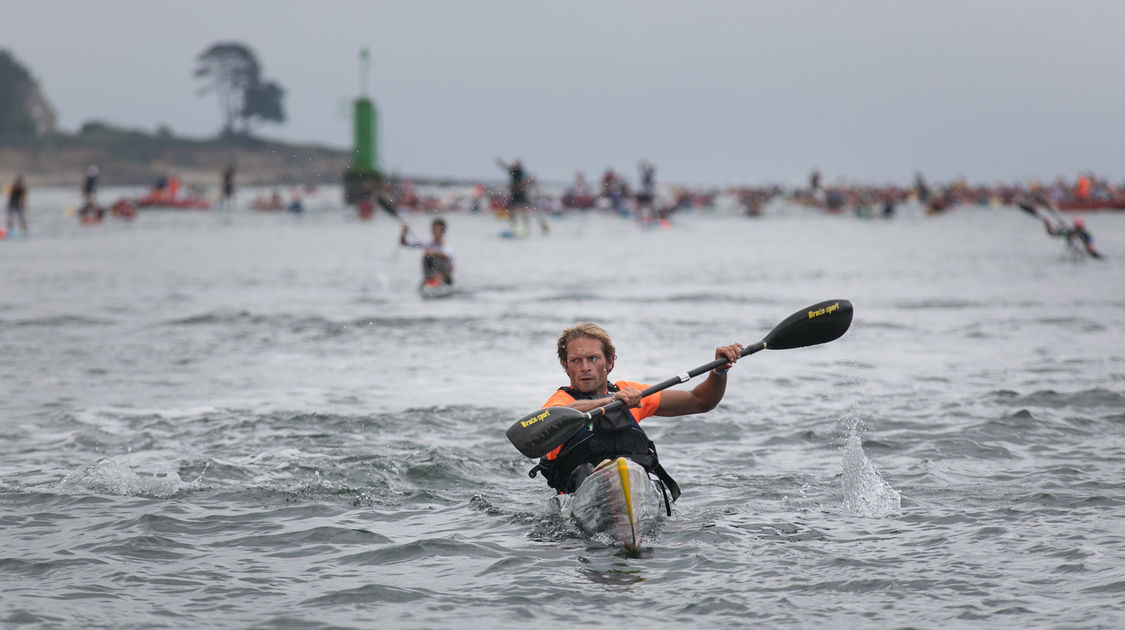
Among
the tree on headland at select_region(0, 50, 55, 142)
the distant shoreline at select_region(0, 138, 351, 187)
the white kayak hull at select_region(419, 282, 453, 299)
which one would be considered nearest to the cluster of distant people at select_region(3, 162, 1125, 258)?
the white kayak hull at select_region(419, 282, 453, 299)

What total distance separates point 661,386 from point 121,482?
12.9 feet

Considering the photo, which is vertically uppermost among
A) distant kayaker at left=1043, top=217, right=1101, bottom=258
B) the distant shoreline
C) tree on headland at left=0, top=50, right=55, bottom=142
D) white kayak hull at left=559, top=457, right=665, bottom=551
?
tree on headland at left=0, top=50, right=55, bottom=142

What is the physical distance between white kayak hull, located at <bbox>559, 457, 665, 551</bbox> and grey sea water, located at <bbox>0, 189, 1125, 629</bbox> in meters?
0.13

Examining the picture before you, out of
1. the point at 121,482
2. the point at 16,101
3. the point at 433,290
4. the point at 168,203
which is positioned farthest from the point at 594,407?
the point at 16,101

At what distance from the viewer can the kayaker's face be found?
7.23 metres

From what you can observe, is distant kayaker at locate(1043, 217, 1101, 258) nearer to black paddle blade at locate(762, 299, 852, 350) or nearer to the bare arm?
black paddle blade at locate(762, 299, 852, 350)

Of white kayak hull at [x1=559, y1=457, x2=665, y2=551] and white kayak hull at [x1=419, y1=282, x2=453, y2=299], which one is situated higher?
white kayak hull at [x1=419, y1=282, x2=453, y2=299]

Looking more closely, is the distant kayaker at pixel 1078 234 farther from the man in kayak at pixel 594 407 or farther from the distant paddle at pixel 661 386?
the man in kayak at pixel 594 407

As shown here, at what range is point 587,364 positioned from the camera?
23.7ft

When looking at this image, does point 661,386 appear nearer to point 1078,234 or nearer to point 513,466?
point 513,466

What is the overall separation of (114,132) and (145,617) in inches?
6059

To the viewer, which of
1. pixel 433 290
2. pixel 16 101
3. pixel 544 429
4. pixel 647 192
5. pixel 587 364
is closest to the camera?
pixel 544 429

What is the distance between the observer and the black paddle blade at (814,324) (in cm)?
826

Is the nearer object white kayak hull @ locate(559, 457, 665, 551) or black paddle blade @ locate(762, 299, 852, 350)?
white kayak hull @ locate(559, 457, 665, 551)
